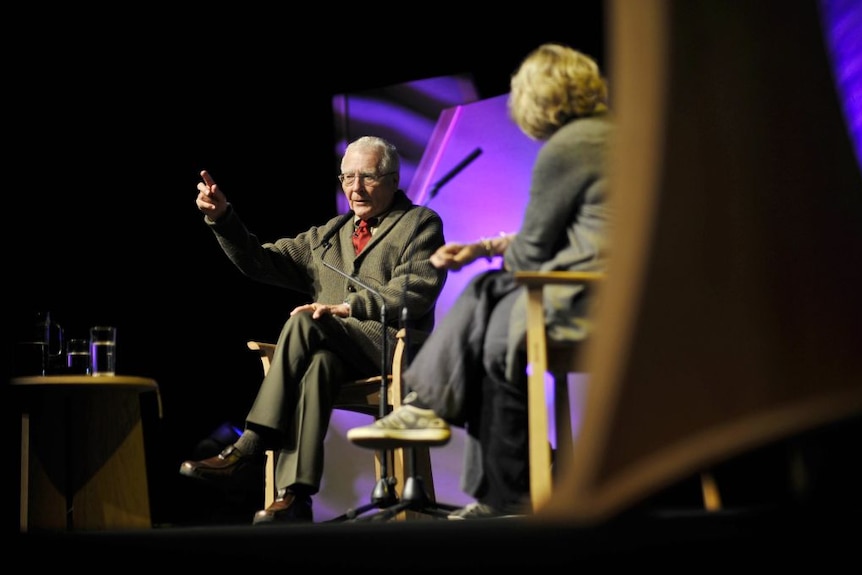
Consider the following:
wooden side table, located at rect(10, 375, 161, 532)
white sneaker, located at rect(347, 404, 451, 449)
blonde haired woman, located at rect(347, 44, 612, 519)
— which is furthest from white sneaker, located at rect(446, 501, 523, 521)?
wooden side table, located at rect(10, 375, 161, 532)

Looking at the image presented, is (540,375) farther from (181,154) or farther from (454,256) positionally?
(181,154)

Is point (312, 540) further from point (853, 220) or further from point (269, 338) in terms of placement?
point (269, 338)

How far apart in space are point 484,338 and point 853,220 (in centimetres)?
99

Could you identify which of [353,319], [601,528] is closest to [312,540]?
[601,528]

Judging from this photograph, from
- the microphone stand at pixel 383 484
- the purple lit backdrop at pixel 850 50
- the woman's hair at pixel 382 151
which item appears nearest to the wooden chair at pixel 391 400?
the microphone stand at pixel 383 484

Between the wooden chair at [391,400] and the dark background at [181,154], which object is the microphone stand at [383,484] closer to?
the wooden chair at [391,400]

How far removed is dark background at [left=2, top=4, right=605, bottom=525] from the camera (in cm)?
370

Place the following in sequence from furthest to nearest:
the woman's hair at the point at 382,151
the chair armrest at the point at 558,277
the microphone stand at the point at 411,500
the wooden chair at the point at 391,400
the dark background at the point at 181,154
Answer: the dark background at the point at 181,154
the woman's hair at the point at 382,151
the wooden chair at the point at 391,400
the microphone stand at the point at 411,500
the chair armrest at the point at 558,277

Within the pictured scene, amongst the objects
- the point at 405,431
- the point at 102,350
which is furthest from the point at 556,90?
the point at 102,350

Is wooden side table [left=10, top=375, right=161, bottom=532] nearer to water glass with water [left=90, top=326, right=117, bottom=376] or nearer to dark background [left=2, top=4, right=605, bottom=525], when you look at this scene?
water glass with water [left=90, top=326, right=117, bottom=376]

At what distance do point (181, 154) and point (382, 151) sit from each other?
1.01m

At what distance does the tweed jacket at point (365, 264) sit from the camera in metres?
3.12

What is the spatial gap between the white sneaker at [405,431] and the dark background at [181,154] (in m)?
1.68

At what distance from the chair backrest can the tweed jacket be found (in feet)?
5.13
